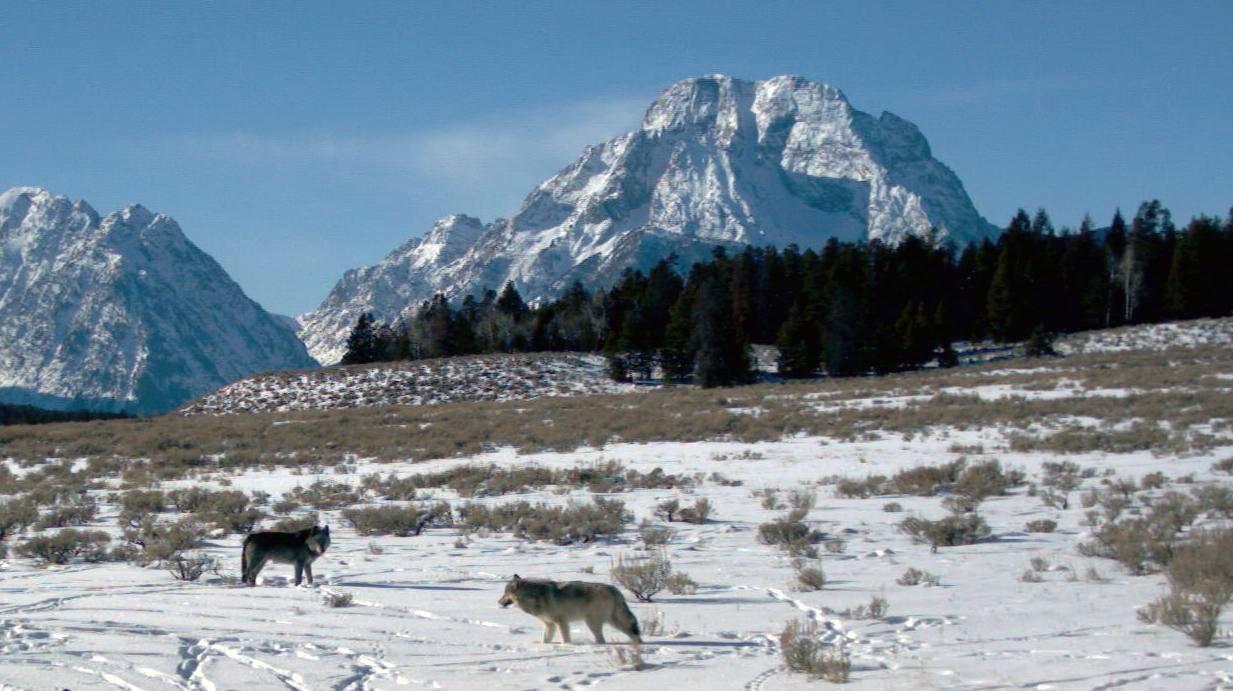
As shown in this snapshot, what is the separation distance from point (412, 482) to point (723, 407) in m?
20.8

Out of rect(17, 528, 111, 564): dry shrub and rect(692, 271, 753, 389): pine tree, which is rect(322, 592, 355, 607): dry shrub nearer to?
rect(17, 528, 111, 564): dry shrub

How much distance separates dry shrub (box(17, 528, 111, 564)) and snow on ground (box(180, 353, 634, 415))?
47234 millimetres

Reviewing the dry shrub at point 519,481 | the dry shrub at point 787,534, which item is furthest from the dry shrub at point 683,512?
the dry shrub at point 519,481

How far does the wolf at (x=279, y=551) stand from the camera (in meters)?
10.3

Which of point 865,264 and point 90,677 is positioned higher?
point 865,264

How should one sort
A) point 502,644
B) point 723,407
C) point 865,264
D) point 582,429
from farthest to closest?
point 865,264
point 723,407
point 582,429
point 502,644

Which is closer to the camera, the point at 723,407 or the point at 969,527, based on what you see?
the point at 969,527

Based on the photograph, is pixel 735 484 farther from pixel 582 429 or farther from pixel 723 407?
pixel 723 407

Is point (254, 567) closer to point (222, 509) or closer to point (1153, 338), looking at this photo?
point (222, 509)

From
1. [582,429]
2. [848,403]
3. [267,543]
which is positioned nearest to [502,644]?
[267,543]

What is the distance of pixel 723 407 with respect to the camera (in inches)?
1553

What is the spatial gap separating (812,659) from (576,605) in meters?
1.84

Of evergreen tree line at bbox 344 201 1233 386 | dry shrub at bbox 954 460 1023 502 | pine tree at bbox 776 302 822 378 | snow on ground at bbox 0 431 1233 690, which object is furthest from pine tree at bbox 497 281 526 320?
snow on ground at bbox 0 431 1233 690

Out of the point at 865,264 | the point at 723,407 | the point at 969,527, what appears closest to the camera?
the point at 969,527
